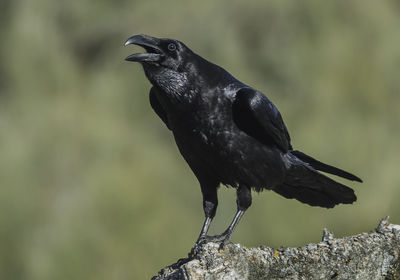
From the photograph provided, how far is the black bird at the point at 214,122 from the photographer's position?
6000 mm

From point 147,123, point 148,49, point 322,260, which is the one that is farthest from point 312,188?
point 147,123

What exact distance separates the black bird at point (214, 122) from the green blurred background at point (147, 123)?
7.99 meters

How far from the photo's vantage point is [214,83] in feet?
20.2

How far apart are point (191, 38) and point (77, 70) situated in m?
3.71

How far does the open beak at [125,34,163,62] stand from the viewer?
5914mm

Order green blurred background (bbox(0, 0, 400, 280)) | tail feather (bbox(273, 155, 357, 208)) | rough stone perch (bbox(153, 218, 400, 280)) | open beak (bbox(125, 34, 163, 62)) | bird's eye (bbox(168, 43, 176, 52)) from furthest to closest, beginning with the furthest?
green blurred background (bbox(0, 0, 400, 280)), tail feather (bbox(273, 155, 357, 208)), bird's eye (bbox(168, 43, 176, 52)), open beak (bbox(125, 34, 163, 62)), rough stone perch (bbox(153, 218, 400, 280))

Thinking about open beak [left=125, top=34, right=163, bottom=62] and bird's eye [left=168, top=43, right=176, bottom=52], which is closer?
open beak [left=125, top=34, right=163, bottom=62]

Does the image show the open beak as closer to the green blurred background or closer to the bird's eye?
the bird's eye

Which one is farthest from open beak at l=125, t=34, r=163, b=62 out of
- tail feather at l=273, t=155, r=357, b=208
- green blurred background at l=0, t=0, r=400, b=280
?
green blurred background at l=0, t=0, r=400, b=280

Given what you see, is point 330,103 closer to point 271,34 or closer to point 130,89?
point 271,34

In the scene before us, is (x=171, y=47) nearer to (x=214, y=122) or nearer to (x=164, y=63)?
(x=164, y=63)

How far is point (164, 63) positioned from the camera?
6.04m

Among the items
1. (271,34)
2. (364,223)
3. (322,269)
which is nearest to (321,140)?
(364,223)

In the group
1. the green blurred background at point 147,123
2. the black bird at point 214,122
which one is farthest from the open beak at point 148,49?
the green blurred background at point 147,123
